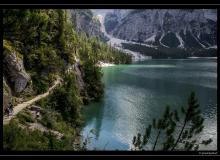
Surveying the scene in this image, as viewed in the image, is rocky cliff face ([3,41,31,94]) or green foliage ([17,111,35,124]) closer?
green foliage ([17,111,35,124])

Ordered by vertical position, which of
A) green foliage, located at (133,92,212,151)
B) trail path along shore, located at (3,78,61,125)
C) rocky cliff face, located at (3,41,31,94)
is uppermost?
green foliage, located at (133,92,212,151)

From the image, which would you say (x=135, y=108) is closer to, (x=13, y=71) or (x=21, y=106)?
(x=13, y=71)

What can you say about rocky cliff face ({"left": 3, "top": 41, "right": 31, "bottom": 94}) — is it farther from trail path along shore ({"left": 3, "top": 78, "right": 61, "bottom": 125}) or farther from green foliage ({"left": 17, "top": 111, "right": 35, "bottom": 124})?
green foliage ({"left": 17, "top": 111, "right": 35, "bottom": 124})

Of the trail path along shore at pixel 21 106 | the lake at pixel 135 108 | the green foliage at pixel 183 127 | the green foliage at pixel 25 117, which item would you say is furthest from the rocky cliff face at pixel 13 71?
the green foliage at pixel 183 127

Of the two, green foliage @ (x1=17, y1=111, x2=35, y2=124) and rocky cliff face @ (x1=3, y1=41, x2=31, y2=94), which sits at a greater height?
rocky cliff face @ (x1=3, y1=41, x2=31, y2=94)

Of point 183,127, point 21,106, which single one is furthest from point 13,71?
point 183,127

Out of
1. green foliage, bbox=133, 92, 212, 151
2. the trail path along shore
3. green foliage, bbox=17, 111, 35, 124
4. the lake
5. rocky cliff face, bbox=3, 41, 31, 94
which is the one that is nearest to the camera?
green foliage, bbox=133, 92, 212, 151

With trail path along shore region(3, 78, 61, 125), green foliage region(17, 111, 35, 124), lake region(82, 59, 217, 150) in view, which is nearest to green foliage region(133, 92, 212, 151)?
trail path along shore region(3, 78, 61, 125)

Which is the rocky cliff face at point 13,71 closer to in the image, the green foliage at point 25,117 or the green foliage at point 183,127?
the green foliage at point 25,117
